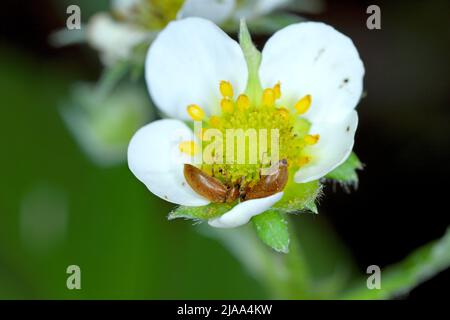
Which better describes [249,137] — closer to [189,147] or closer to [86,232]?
[189,147]

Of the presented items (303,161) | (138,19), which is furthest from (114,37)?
(303,161)

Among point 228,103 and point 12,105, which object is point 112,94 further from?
point 228,103

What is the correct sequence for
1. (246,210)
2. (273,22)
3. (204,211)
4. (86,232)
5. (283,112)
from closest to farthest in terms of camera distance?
(246,210)
(204,211)
(283,112)
(273,22)
(86,232)

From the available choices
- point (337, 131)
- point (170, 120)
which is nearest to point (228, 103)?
point (170, 120)

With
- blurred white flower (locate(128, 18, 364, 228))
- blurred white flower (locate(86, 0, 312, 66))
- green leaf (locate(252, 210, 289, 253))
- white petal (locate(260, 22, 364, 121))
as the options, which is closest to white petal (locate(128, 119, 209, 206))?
blurred white flower (locate(128, 18, 364, 228))

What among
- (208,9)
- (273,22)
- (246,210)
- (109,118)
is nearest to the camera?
(246,210)

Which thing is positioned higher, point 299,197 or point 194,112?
point 194,112
